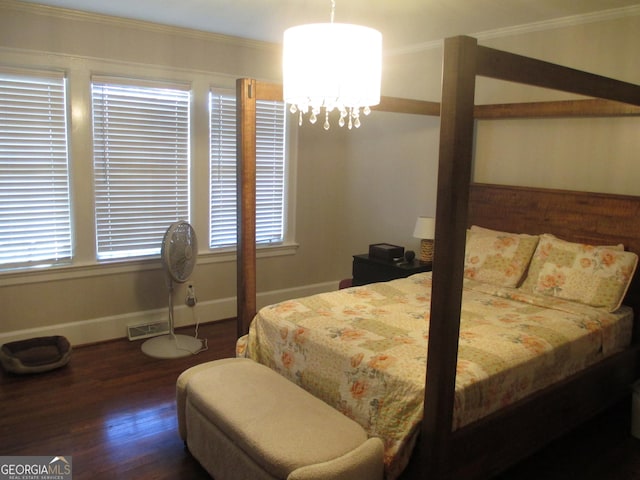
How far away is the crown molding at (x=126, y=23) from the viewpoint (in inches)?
138

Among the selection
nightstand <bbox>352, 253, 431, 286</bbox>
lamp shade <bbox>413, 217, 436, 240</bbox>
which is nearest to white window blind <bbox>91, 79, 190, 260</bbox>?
nightstand <bbox>352, 253, 431, 286</bbox>

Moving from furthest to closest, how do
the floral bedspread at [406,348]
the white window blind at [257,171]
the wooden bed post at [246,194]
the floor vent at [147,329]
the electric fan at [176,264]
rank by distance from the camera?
the white window blind at [257,171], the floor vent at [147,329], the electric fan at [176,264], the wooden bed post at [246,194], the floral bedspread at [406,348]

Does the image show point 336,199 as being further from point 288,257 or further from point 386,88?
point 386,88

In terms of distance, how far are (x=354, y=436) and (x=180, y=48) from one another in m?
3.33

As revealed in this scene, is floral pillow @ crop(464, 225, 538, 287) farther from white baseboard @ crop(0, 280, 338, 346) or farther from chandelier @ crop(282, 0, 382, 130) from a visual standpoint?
white baseboard @ crop(0, 280, 338, 346)

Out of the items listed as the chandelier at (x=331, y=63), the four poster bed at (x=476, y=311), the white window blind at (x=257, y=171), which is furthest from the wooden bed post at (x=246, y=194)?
the white window blind at (x=257, y=171)

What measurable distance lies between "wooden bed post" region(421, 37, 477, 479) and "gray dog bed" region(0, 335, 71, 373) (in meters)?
2.63

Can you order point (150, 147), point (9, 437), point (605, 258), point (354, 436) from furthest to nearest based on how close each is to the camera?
point (150, 147), point (605, 258), point (9, 437), point (354, 436)

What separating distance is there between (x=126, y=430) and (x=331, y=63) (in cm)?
217

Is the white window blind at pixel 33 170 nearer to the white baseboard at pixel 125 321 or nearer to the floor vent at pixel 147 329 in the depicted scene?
the white baseboard at pixel 125 321

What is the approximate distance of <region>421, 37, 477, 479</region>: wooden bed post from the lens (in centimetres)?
177

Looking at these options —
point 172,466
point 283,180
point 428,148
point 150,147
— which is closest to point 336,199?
point 283,180

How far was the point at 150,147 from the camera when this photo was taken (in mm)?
4152

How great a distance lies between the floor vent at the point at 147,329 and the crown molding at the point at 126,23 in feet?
7.51
